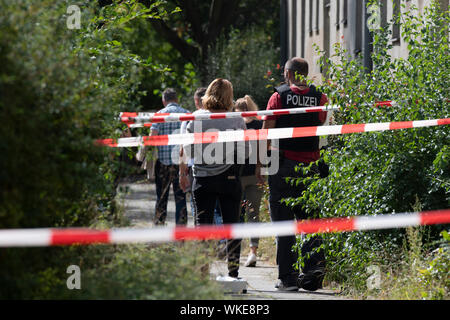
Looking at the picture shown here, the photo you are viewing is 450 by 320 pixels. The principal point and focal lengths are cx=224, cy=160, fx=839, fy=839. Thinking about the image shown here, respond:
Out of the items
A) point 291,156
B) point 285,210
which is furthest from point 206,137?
point 285,210

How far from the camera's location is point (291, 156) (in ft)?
25.2

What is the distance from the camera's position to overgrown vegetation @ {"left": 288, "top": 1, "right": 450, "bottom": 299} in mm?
6523

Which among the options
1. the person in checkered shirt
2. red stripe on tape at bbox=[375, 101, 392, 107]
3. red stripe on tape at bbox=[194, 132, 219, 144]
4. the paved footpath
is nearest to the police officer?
the paved footpath

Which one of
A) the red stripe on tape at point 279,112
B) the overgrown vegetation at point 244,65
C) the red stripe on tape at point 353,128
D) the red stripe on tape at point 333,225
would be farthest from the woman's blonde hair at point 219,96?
the overgrown vegetation at point 244,65

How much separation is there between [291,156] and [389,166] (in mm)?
1229

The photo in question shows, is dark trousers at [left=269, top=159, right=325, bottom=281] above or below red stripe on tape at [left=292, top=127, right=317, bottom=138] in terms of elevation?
below

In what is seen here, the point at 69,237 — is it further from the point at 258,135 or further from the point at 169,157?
the point at 169,157

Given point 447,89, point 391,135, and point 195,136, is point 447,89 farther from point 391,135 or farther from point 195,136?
point 195,136

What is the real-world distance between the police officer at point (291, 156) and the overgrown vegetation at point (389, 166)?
315 millimetres

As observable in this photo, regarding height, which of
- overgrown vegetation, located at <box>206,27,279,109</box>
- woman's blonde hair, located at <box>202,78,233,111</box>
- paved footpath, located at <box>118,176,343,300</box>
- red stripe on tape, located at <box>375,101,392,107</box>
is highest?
overgrown vegetation, located at <box>206,27,279,109</box>

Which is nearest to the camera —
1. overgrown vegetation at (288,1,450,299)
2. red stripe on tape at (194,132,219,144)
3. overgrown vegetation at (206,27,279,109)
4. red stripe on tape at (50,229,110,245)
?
red stripe on tape at (50,229,110,245)

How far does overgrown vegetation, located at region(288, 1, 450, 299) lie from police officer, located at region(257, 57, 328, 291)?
315mm

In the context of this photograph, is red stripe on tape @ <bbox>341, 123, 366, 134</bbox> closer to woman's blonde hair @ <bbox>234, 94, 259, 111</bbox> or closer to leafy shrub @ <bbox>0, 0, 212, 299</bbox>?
leafy shrub @ <bbox>0, 0, 212, 299</bbox>

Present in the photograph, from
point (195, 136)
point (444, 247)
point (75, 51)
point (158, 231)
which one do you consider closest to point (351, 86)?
point (195, 136)
